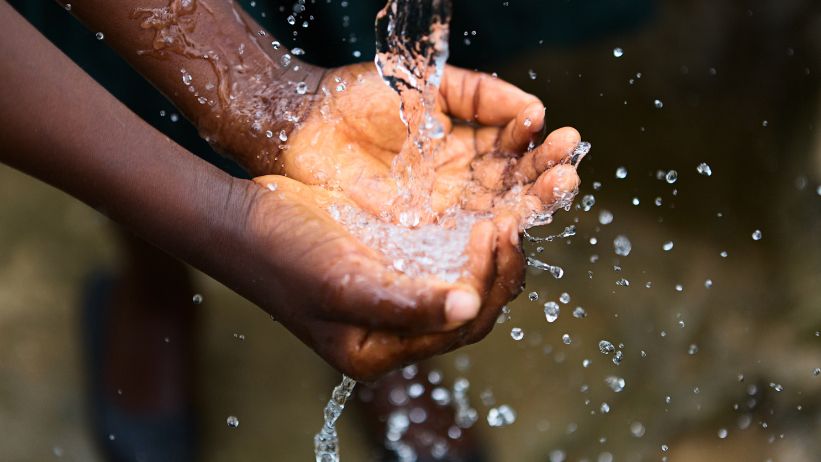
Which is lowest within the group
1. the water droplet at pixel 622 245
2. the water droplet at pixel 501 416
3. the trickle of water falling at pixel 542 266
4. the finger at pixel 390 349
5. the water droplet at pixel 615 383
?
the water droplet at pixel 501 416

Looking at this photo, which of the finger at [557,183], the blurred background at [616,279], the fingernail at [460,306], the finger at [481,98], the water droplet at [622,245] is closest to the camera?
the fingernail at [460,306]

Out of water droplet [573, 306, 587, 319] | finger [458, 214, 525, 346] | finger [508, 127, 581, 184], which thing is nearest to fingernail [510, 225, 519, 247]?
finger [458, 214, 525, 346]

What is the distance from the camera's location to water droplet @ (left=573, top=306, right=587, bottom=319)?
1.38 m

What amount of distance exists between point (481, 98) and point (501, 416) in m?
0.63

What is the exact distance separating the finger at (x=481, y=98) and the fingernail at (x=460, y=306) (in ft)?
0.91

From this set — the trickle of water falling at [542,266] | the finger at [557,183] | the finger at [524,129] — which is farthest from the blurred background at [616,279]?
the finger at [557,183]

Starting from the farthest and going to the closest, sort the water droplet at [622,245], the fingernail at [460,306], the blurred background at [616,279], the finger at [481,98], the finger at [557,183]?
the water droplet at [622,245], the blurred background at [616,279], the finger at [481,98], the finger at [557,183], the fingernail at [460,306]

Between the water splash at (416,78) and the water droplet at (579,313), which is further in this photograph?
the water droplet at (579,313)

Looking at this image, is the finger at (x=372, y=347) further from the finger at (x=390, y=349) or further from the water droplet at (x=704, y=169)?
the water droplet at (x=704, y=169)

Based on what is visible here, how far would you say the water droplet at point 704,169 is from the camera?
4.31 feet

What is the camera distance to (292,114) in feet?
3.08

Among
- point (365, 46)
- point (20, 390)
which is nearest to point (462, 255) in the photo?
point (365, 46)

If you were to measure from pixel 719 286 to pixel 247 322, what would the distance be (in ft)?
2.31

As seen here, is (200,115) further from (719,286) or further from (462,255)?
(719,286)
